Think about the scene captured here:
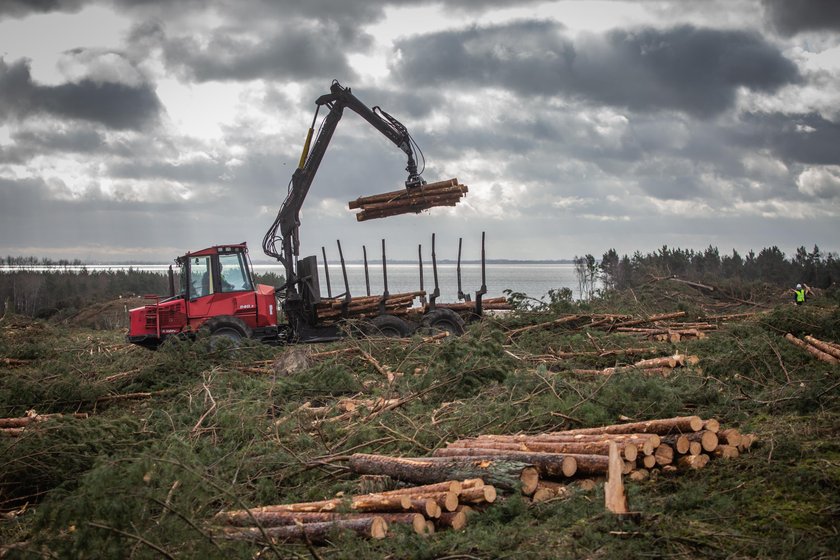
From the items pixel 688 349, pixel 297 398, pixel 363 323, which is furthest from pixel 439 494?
pixel 363 323

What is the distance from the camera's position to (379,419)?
8.26 meters

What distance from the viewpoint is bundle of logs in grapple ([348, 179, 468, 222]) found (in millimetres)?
16984

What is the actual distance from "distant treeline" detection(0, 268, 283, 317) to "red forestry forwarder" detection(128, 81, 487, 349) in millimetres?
21788

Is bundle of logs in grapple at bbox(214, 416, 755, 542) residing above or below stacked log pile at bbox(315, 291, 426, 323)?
below

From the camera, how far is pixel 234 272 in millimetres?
16109

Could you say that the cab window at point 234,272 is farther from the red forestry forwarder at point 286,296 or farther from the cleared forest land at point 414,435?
the cleared forest land at point 414,435

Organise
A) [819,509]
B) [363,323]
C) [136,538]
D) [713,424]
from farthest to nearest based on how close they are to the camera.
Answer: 1. [363,323]
2. [713,424]
3. [819,509]
4. [136,538]

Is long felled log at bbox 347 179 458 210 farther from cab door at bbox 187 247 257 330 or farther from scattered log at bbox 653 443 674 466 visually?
Result: scattered log at bbox 653 443 674 466

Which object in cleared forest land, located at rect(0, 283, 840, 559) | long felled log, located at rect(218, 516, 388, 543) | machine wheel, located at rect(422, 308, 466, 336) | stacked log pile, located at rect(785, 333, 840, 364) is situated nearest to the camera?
cleared forest land, located at rect(0, 283, 840, 559)

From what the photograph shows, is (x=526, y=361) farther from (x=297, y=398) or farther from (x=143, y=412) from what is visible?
(x=143, y=412)

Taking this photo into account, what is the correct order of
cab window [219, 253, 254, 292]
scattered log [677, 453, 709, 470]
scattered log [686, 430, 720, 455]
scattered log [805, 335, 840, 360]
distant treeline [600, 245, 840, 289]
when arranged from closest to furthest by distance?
scattered log [677, 453, 709, 470]
scattered log [686, 430, 720, 455]
scattered log [805, 335, 840, 360]
cab window [219, 253, 254, 292]
distant treeline [600, 245, 840, 289]

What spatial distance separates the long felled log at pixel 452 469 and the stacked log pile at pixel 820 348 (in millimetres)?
6145

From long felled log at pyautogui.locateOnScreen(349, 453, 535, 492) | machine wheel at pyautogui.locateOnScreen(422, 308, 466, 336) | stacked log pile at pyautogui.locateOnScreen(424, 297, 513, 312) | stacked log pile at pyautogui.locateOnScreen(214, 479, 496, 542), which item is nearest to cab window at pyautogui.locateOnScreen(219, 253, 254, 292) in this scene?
machine wheel at pyautogui.locateOnScreen(422, 308, 466, 336)

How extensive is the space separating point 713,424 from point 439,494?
2.62m
